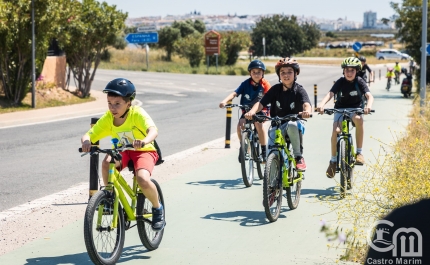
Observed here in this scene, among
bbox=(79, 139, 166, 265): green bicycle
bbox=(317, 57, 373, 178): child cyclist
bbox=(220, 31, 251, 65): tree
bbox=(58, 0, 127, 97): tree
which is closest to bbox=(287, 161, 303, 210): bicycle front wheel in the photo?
bbox=(317, 57, 373, 178): child cyclist

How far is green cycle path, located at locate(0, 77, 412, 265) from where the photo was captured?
5910 mm

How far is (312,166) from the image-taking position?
11.5 m

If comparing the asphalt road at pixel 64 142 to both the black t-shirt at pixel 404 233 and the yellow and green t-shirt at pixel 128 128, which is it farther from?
the black t-shirt at pixel 404 233

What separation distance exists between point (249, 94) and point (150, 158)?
15.0ft

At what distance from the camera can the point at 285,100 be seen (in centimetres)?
826

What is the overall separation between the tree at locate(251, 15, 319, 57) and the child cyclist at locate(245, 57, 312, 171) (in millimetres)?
87256

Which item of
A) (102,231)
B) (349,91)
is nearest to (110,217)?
(102,231)

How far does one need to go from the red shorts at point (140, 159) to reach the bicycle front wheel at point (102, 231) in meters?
0.37

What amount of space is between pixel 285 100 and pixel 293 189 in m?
0.97

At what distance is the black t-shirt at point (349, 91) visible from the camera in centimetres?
960

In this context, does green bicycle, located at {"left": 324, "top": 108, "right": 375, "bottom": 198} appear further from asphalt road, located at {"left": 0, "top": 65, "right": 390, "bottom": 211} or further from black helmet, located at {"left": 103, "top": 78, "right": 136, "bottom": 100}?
black helmet, located at {"left": 103, "top": 78, "right": 136, "bottom": 100}

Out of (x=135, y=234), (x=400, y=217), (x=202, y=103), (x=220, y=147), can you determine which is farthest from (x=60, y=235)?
(x=202, y=103)

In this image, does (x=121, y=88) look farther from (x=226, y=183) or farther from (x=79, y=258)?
(x=226, y=183)

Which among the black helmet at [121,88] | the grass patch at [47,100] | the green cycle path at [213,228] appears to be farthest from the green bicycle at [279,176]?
the grass patch at [47,100]
